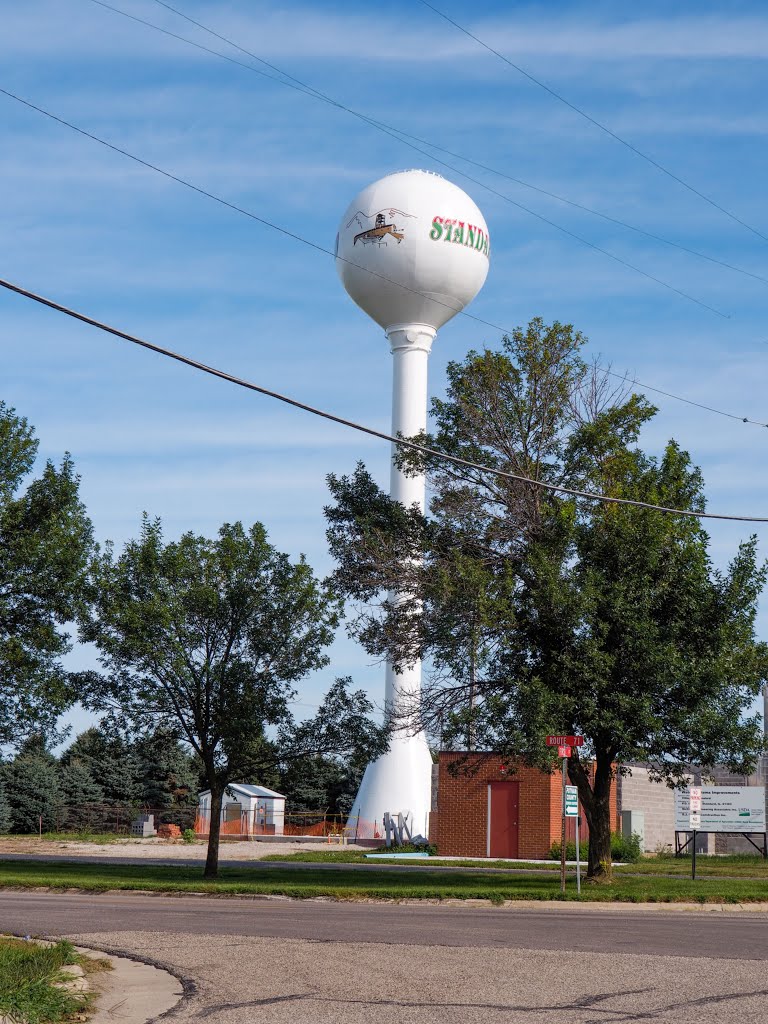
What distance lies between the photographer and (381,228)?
43.0 meters

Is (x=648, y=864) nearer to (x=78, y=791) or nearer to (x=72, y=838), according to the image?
(x=72, y=838)

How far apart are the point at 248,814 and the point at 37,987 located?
5015 centimetres

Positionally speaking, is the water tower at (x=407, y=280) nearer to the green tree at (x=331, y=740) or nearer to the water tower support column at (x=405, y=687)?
the water tower support column at (x=405, y=687)

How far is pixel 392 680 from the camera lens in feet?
151

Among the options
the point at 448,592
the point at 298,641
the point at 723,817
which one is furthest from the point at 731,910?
the point at 723,817

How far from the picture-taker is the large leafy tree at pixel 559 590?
76.2 feet

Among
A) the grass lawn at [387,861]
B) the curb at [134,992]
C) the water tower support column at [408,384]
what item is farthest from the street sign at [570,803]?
the water tower support column at [408,384]

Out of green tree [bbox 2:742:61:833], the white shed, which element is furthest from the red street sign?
green tree [bbox 2:742:61:833]

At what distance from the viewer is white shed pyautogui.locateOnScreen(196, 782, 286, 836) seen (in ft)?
190

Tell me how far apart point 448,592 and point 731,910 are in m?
7.41

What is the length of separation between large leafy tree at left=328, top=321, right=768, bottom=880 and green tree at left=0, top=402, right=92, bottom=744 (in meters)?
6.42

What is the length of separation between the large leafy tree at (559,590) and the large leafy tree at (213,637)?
1.63m

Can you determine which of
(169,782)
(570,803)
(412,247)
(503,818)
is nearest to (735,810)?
(503,818)

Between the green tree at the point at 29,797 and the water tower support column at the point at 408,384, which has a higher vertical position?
the water tower support column at the point at 408,384
